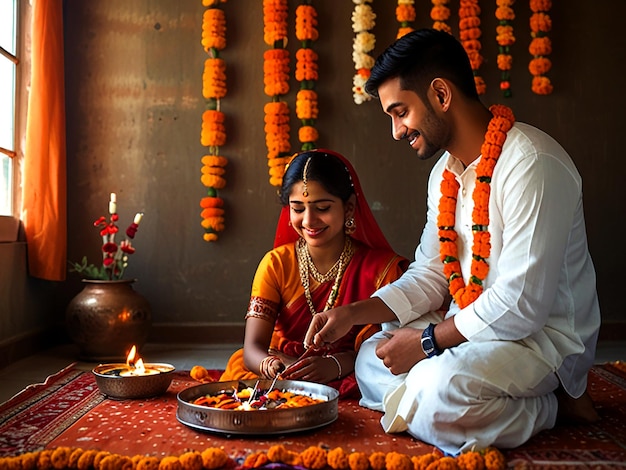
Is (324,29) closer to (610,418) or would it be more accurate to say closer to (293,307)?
(293,307)

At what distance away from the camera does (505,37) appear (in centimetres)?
498

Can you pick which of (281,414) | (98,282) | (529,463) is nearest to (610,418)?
(529,463)

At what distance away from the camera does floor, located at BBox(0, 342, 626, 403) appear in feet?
12.2

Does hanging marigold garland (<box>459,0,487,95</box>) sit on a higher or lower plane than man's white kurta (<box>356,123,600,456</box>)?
higher

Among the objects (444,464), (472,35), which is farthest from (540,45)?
(444,464)

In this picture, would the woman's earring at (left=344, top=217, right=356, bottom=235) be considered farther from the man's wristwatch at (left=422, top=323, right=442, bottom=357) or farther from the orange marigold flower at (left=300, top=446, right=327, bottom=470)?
the orange marigold flower at (left=300, top=446, right=327, bottom=470)

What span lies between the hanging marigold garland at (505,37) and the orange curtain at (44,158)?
2928 mm

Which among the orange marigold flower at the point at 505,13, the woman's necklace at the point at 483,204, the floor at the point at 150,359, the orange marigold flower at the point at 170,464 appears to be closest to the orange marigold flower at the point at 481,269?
the woman's necklace at the point at 483,204

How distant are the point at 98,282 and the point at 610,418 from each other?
290 centimetres

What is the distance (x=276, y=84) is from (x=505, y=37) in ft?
5.22

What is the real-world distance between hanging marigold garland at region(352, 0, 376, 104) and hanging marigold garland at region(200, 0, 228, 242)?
0.91 m

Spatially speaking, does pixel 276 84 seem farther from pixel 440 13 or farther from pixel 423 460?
pixel 423 460

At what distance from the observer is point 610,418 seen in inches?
104

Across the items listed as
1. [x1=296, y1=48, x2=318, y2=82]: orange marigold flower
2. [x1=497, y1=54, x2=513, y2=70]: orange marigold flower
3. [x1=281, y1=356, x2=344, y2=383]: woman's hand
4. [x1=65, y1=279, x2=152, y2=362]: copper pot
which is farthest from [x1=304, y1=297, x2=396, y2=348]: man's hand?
[x1=497, y1=54, x2=513, y2=70]: orange marigold flower
